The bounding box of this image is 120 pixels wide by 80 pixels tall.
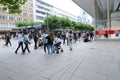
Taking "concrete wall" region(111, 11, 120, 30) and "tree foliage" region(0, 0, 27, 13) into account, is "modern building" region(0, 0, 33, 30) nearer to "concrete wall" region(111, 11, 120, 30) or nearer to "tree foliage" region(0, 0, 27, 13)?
"concrete wall" region(111, 11, 120, 30)

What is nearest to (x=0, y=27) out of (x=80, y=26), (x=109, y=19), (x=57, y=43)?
(x=80, y=26)

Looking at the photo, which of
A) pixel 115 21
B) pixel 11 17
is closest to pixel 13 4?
pixel 115 21

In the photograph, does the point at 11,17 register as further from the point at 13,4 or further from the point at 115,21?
the point at 13,4

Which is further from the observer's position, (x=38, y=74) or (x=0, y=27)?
(x=0, y=27)

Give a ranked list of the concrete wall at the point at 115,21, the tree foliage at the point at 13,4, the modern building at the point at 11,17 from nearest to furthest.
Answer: the tree foliage at the point at 13,4 → the concrete wall at the point at 115,21 → the modern building at the point at 11,17

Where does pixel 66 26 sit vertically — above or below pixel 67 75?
above

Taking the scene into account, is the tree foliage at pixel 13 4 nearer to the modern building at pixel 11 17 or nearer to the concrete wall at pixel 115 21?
the concrete wall at pixel 115 21

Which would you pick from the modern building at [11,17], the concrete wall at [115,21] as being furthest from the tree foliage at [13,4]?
the modern building at [11,17]

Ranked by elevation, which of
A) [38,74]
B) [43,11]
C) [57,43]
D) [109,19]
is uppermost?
[43,11]

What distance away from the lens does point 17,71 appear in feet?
25.3

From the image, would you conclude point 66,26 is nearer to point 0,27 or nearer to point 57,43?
point 0,27

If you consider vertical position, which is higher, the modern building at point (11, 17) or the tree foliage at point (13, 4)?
the modern building at point (11, 17)

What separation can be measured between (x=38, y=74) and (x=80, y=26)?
77308 mm

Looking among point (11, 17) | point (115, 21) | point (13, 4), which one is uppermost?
point (11, 17)
